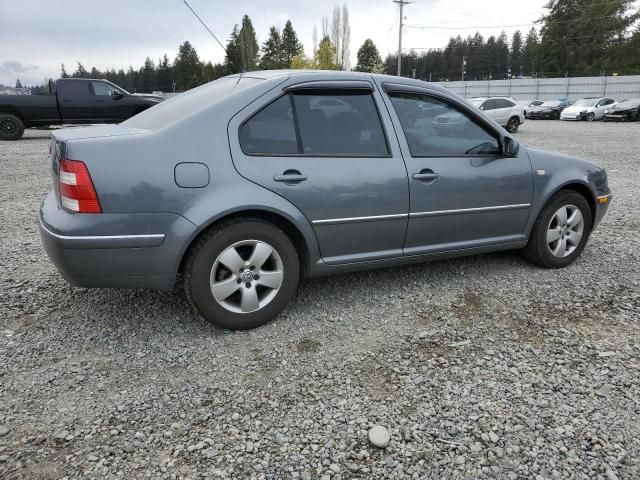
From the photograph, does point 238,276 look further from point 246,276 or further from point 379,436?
point 379,436

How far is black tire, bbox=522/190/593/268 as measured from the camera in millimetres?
4152

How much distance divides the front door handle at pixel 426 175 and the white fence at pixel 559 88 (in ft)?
129

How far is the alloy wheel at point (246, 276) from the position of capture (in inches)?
117

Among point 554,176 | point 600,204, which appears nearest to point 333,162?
point 554,176

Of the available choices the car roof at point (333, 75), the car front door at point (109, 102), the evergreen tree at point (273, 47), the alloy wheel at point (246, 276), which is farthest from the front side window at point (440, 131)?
the evergreen tree at point (273, 47)

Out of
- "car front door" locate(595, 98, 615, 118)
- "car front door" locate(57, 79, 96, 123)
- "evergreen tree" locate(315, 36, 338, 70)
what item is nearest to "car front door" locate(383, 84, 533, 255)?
"car front door" locate(57, 79, 96, 123)

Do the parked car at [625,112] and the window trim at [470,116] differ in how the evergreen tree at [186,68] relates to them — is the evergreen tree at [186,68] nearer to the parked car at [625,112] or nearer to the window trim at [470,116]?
the parked car at [625,112]

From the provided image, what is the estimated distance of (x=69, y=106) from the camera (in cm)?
1462

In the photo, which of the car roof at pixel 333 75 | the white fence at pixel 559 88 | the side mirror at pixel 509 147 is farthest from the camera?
the white fence at pixel 559 88

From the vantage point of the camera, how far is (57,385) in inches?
101

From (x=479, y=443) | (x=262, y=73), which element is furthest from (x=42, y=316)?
(x=479, y=443)

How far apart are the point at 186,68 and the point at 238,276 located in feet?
315

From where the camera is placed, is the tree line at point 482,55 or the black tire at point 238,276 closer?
the black tire at point 238,276

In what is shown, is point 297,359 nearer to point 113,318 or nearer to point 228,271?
point 228,271
